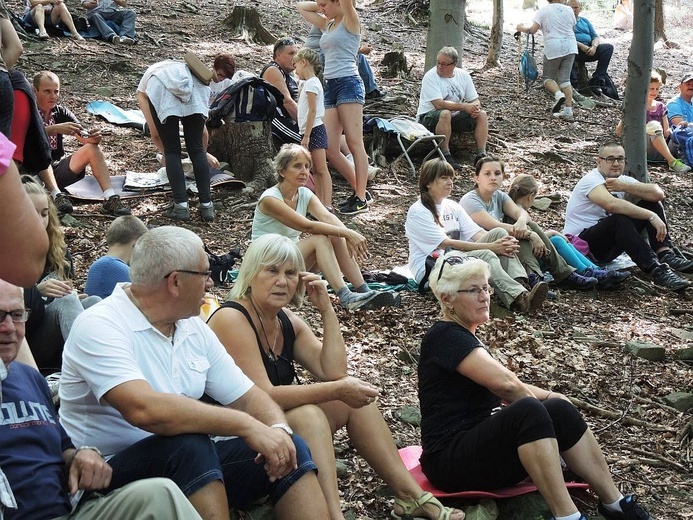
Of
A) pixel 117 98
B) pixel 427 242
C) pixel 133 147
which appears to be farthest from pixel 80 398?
pixel 117 98

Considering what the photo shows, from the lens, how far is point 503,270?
Answer: 6.50m

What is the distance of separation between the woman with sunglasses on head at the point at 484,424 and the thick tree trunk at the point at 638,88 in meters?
4.86

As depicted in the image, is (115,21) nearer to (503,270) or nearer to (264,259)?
(503,270)

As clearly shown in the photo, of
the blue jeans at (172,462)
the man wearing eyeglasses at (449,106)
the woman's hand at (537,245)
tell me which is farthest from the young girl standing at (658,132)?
the blue jeans at (172,462)

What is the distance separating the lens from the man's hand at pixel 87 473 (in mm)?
2619

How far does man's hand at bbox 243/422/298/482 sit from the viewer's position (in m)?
2.99

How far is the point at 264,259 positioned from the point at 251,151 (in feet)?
16.1

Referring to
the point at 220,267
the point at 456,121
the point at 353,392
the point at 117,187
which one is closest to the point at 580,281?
the point at 220,267

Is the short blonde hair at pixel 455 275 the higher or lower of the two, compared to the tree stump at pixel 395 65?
higher

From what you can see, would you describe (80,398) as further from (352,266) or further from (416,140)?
(416,140)

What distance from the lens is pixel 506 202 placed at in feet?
23.5

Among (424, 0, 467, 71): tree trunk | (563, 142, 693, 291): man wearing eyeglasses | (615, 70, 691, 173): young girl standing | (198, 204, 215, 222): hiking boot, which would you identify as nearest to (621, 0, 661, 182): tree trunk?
(563, 142, 693, 291): man wearing eyeglasses

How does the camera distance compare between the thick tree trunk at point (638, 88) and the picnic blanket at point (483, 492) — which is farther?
the thick tree trunk at point (638, 88)

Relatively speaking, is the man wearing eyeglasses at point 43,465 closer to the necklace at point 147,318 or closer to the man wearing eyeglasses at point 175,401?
the man wearing eyeglasses at point 175,401
